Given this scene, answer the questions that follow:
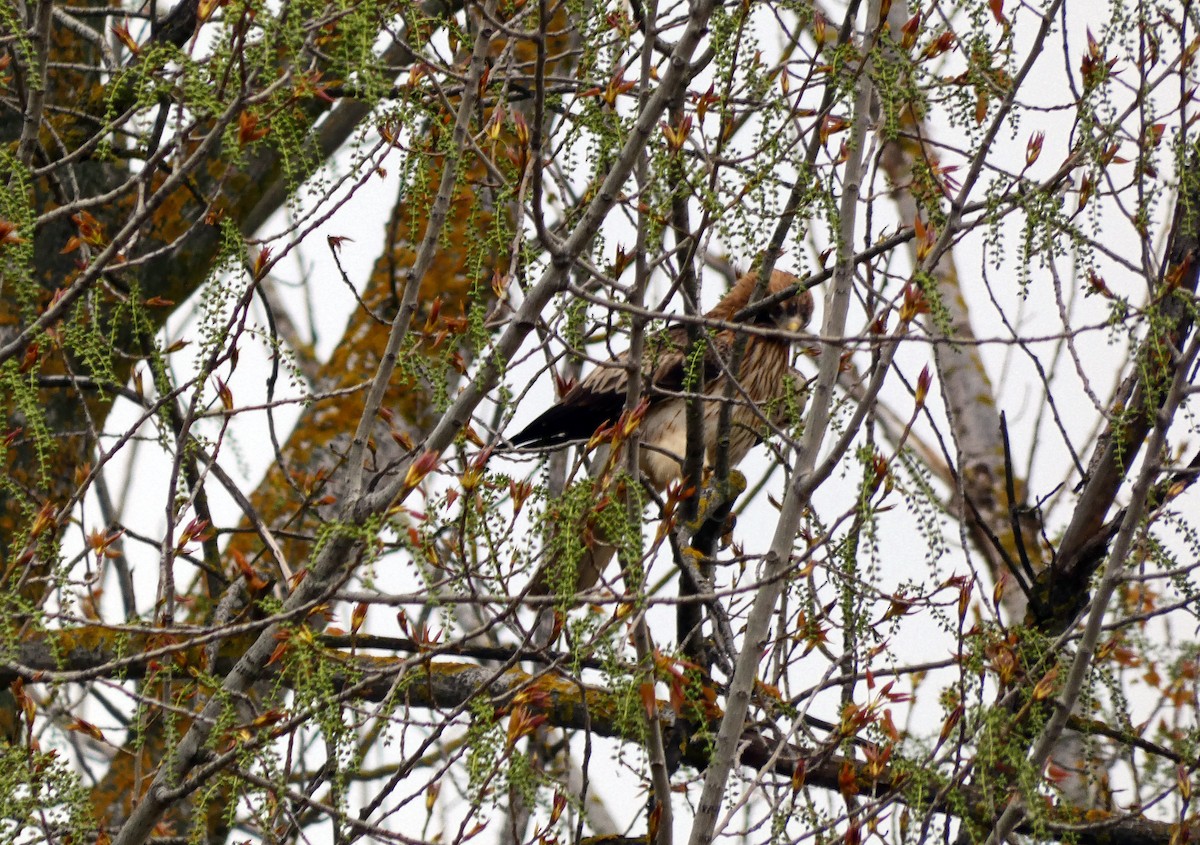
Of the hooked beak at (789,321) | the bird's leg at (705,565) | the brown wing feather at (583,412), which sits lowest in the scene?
the bird's leg at (705,565)

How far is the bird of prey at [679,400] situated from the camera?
5160mm

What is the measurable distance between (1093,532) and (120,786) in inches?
160

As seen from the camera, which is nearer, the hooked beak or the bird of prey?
the bird of prey

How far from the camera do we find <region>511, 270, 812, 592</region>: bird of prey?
516cm

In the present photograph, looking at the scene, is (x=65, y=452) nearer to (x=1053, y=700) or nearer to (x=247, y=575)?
(x=247, y=575)

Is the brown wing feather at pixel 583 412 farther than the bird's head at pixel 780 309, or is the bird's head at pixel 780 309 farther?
the bird's head at pixel 780 309

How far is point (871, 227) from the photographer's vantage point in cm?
376

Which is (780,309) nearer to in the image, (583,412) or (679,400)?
(679,400)

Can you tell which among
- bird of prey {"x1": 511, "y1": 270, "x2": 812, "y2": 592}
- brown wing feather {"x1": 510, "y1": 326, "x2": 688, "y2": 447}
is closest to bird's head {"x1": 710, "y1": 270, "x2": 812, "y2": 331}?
bird of prey {"x1": 511, "y1": 270, "x2": 812, "y2": 592}

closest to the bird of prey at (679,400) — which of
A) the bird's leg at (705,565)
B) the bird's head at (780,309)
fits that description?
the bird's head at (780,309)

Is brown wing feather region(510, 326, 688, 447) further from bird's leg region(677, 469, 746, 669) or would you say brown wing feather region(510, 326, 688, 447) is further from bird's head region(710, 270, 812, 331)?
bird's leg region(677, 469, 746, 669)

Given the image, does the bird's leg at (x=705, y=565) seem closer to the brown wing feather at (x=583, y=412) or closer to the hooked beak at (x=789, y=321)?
the brown wing feather at (x=583, y=412)

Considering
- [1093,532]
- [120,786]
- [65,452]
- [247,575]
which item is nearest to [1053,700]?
[1093,532]

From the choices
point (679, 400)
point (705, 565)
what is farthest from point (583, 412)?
point (705, 565)
